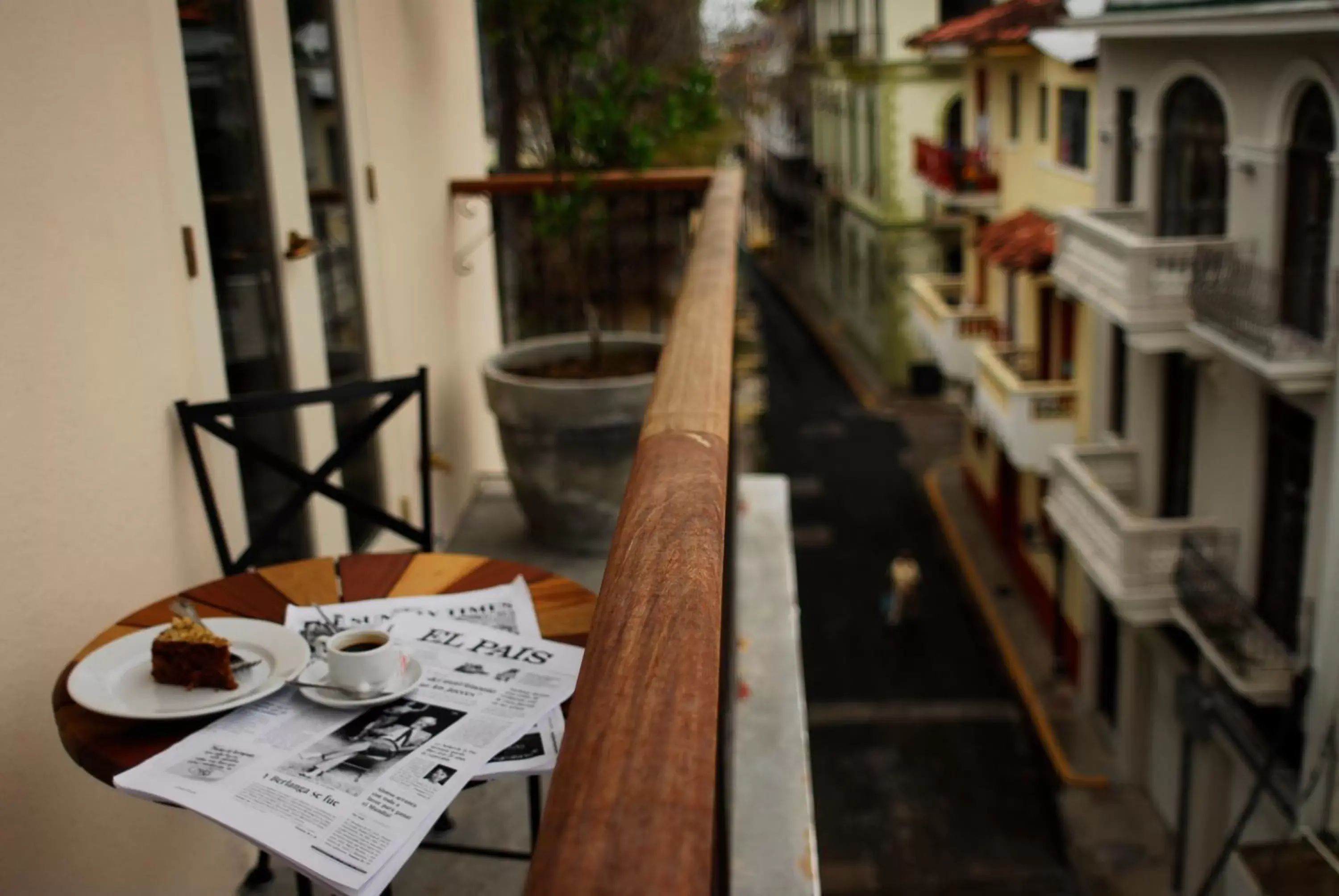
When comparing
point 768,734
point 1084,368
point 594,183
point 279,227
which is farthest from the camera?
point 1084,368

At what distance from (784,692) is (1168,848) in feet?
27.4

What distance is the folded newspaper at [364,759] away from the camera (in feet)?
5.39

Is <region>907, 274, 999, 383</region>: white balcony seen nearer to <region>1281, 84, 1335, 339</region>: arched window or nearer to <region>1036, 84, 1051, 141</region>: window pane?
<region>1036, 84, 1051, 141</region>: window pane

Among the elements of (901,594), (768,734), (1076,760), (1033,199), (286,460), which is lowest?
(1076,760)

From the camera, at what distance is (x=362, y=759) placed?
1839mm

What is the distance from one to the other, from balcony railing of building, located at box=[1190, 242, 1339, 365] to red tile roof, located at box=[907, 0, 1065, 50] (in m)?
4.61

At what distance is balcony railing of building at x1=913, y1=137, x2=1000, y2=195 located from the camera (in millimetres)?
18359

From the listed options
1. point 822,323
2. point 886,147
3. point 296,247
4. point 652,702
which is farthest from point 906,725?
point 822,323

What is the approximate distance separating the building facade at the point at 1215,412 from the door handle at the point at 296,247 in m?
6.31

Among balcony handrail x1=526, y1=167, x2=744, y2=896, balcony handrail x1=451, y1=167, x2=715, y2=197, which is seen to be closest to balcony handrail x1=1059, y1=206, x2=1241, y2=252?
balcony handrail x1=451, y1=167, x2=715, y2=197

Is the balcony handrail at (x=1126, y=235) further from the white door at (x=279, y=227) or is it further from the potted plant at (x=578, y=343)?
the white door at (x=279, y=227)

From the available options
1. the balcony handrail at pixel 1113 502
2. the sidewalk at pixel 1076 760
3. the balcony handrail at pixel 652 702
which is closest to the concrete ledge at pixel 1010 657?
the sidewalk at pixel 1076 760

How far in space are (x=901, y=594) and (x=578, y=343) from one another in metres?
10.1

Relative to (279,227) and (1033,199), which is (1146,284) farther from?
(279,227)
